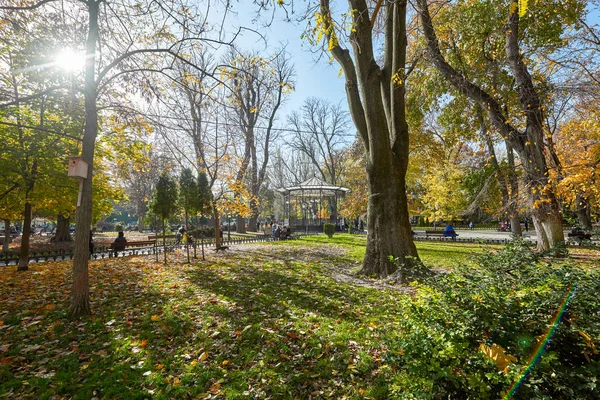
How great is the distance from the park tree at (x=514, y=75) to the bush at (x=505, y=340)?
277 inches

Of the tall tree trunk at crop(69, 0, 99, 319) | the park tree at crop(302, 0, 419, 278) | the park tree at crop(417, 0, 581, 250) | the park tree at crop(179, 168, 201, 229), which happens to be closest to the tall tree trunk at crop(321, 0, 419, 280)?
the park tree at crop(302, 0, 419, 278)

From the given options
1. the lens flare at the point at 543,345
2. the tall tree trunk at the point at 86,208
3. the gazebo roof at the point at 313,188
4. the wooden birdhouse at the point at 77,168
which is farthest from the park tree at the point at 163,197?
the gazebo roof at the point at 313,188

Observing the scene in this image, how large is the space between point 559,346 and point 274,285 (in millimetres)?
5161

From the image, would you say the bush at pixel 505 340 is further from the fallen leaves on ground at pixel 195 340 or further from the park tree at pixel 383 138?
the park tree at pixel 383 138

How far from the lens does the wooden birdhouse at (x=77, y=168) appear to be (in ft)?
13.6

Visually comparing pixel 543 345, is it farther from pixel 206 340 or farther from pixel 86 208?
pixel 86 208

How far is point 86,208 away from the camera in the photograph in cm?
442

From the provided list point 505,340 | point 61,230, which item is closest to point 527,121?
point 505,340

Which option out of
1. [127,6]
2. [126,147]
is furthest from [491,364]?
[127,6]

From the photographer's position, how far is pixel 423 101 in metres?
10.7

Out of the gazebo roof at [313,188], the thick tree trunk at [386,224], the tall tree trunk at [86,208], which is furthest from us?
the gazebo roof at [313,188]

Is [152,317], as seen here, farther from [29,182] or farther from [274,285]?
[29,182]

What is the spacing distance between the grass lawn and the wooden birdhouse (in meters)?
2.31

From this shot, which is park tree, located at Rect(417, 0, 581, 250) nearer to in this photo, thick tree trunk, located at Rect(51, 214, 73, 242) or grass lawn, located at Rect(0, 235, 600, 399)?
grass lawn, located at Rect(0, 235, 600, 399)
